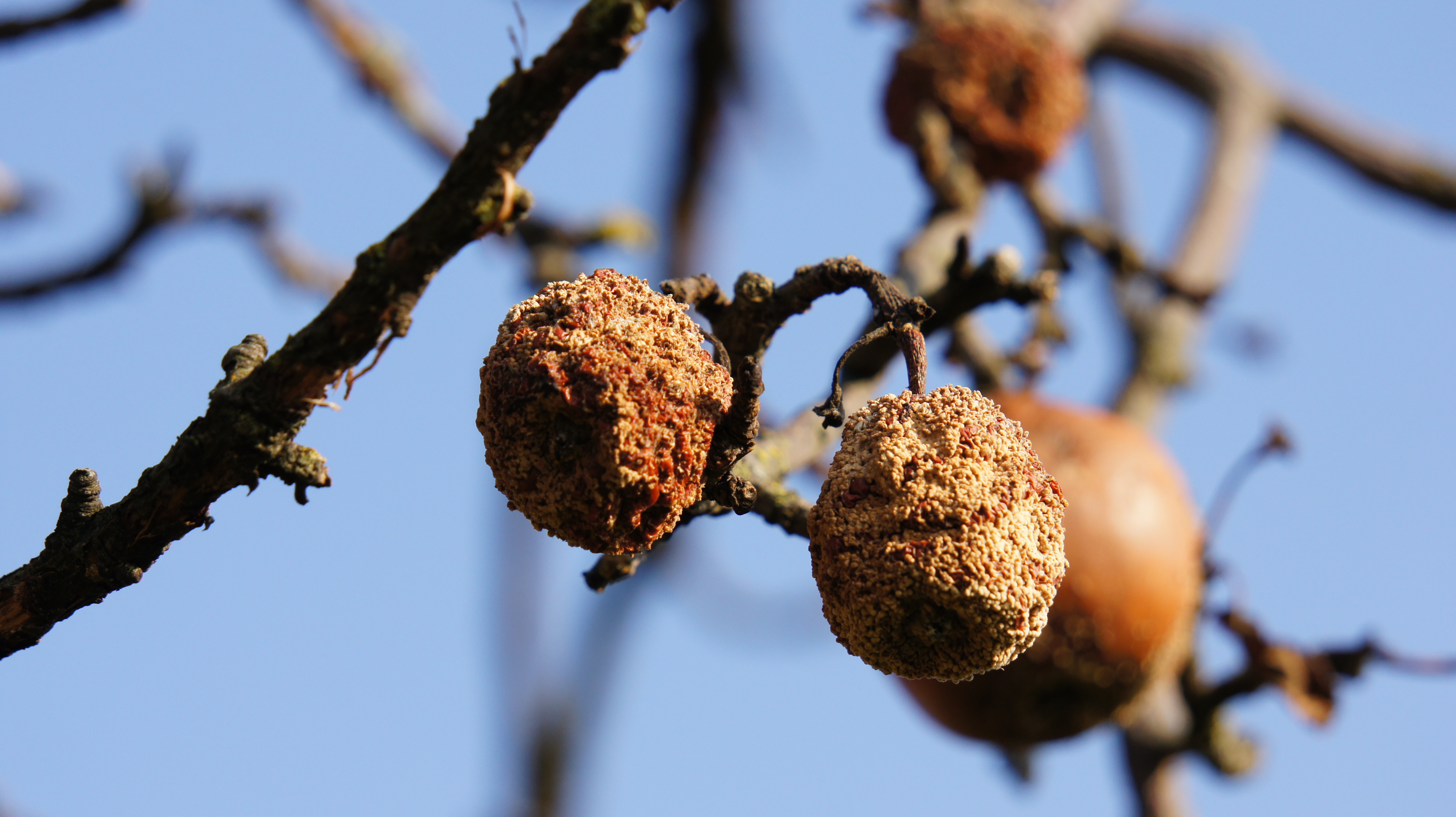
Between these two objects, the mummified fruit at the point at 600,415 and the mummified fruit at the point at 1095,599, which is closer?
the mummified fruit at the point at 600,415

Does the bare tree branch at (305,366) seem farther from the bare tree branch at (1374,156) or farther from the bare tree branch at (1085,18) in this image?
the bare tree branch at (1374,156)

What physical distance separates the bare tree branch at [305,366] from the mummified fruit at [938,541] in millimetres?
532

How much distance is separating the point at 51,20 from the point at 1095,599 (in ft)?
9.53

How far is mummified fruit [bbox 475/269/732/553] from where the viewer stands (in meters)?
1.38

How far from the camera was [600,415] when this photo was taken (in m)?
1.38

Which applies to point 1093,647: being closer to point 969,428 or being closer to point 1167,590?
point 1167,590

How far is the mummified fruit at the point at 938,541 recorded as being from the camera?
1376mm

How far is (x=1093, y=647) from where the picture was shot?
124 inches

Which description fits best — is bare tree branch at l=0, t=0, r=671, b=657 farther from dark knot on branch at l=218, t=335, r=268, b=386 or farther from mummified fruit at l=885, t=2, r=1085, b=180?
mummified fruit at l=885, t=2, r=1085, b=180

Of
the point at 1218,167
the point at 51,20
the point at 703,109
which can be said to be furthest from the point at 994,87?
the point at 51,20

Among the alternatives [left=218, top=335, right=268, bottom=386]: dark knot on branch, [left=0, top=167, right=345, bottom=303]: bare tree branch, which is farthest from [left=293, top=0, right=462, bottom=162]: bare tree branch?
[left=218, top=335, right=268, bottom=386]: dark knot on branch

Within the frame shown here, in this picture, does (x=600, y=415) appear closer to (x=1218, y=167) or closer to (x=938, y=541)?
(x=938, y=541)

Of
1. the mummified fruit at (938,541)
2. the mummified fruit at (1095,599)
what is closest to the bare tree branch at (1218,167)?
the mummified fruit at (1095,599)

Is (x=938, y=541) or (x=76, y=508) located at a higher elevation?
(x=938, y=541)
